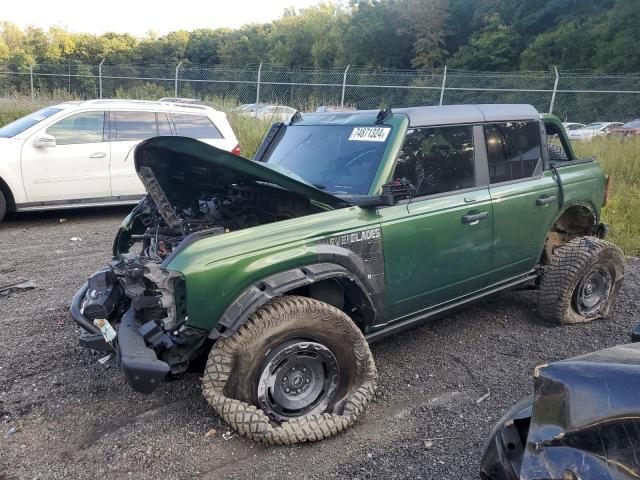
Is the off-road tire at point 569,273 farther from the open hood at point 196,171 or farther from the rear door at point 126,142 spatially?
the rear door at point 126,142

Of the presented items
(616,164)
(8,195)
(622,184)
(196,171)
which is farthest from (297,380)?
(616,164)

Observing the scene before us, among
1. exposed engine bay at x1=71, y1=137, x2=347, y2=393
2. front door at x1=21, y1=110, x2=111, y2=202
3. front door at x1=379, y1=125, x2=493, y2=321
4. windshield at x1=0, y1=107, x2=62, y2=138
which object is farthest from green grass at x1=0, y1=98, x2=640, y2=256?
exposed engine bay at x1=71, y1=137, x2=347, y2=393

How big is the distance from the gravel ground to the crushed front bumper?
487 mm

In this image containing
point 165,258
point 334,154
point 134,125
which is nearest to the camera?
point 165,258

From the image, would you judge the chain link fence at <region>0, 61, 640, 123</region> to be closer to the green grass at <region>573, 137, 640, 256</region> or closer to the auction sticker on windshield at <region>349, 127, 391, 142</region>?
the green grass at <region>573, 137, 640, 256</region>

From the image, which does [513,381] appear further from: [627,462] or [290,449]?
[627,462]

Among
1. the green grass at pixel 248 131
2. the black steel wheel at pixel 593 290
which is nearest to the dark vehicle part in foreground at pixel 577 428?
the black steel wheel at pixel 593 290

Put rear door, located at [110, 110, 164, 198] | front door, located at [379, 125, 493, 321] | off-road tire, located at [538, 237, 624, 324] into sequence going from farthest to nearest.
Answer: rear door, located at [110, 110, 164, 198], off-road tire, located at [538, 237, 624, 324], front door, located at [379, 125, 493, 321]

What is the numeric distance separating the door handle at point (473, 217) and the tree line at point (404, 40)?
2871 cm

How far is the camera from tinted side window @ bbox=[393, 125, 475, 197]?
151 inches

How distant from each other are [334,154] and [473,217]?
1.13m

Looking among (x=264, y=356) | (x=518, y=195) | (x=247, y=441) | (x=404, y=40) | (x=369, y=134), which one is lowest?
(x=247, y=441)

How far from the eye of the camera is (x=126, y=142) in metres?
8.54

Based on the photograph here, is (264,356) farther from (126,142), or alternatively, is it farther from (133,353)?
(126,142)
